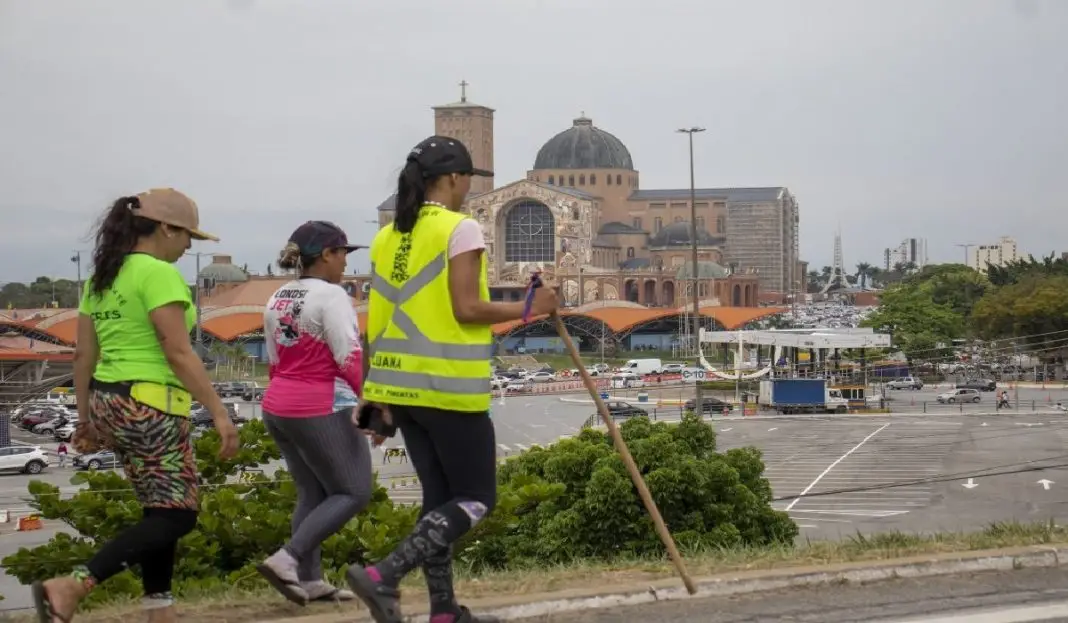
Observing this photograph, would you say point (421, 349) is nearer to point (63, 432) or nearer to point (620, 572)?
point (620, 572)

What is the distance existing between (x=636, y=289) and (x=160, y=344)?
405 feet

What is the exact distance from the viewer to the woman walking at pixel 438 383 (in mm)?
5129

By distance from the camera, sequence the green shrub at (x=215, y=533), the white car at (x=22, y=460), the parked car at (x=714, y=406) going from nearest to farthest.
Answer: the green shrub at (x=215, y=533) → the white car at (x=22, y=460) → the parked car at (x=714, y=406)

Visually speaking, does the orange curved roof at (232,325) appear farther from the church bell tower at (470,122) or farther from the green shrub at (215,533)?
the green shrub at (215,533)

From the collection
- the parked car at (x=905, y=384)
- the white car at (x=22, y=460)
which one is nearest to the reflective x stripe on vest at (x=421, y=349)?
the white car at (x=22, y=460)

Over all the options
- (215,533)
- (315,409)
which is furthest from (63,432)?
Answer: (315,409)

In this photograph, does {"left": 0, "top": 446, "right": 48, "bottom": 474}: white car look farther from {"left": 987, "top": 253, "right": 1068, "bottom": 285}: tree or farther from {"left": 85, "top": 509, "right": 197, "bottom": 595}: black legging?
{"left": 987, "top": 253, "right": 1068, "bottom": 285}: tree

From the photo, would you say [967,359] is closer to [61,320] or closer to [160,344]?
[61,320]

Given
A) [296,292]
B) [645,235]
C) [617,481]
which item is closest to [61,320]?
[645,235]

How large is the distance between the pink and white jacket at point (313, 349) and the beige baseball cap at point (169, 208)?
1.96 feet

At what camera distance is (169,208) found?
5359 millimetres

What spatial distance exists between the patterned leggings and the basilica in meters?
105

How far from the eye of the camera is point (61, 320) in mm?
90188

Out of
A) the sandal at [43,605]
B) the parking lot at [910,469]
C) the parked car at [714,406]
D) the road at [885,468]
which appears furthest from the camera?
the parked car at [714,406]
